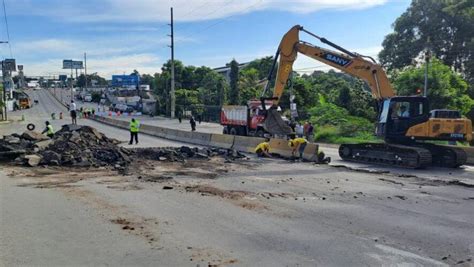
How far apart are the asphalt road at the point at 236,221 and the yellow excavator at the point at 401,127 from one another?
383 centimetres

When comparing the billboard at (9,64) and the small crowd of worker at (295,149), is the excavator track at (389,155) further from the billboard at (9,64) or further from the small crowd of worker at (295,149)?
the billboard at (9,64)

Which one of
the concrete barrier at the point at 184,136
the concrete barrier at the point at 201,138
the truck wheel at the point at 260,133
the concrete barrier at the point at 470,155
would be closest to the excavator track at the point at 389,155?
the concrete barrier at the point at 470,155

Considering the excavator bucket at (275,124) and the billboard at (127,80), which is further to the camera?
the billboard at (127,80)

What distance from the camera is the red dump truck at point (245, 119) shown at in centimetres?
3400

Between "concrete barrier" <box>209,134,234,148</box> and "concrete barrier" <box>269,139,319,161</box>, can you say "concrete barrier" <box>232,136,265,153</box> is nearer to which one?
"concrete barrier" <box>209,134,234,148</box>

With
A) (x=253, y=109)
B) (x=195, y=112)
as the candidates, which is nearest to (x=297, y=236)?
(x=253, y=109)

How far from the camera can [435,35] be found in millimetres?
62875

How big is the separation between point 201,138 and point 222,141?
299 cm

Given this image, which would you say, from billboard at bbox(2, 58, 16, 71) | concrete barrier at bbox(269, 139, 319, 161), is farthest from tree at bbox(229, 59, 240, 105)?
concrete barrier at bbox(269, 139, 319, 161)

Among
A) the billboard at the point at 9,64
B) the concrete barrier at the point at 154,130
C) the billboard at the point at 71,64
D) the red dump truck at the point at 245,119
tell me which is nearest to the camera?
the red dump truck at the point at 245,119

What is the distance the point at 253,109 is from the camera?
34.9 m

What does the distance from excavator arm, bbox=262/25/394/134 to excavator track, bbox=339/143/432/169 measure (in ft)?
7.71

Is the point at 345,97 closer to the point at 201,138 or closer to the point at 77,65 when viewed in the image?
the point at 201,138

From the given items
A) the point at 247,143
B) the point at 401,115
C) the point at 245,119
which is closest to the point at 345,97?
the point at 245,119
